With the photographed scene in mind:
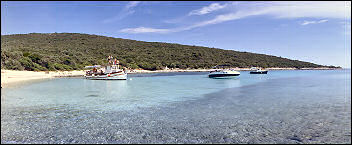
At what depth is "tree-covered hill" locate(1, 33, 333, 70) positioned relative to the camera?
190 feet

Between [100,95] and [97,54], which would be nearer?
[100,95]

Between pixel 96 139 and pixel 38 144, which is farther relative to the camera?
pixel 96 139

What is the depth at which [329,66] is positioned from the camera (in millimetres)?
170625

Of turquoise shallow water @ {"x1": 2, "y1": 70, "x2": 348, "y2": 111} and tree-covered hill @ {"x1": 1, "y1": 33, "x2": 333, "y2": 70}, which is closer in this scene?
turquoise shallow water @ {"x1": 2, "y1": 70, "x2": 348, "y2": 111}

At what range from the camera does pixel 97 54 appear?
276ft

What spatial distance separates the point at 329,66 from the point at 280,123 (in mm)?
193237

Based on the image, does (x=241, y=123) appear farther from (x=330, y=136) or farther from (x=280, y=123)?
(x=330, y=136)

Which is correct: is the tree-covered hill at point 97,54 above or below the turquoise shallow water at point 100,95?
above

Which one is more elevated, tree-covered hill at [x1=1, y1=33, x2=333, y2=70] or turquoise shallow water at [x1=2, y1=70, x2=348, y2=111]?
tree-covered hill at [x1=1, y1=33, x2=333, y2=70]

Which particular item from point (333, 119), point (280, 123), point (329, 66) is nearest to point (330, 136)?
point (280, 123)

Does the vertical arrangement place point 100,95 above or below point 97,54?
below

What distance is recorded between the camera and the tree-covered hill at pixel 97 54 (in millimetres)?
57844

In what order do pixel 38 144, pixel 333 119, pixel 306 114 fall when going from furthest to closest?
1. pixel 306 114
2. pixel 333 119
3. pixel 38 144

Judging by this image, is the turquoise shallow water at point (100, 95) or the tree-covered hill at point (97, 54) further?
the tree-covered hill at point (97, 54)
